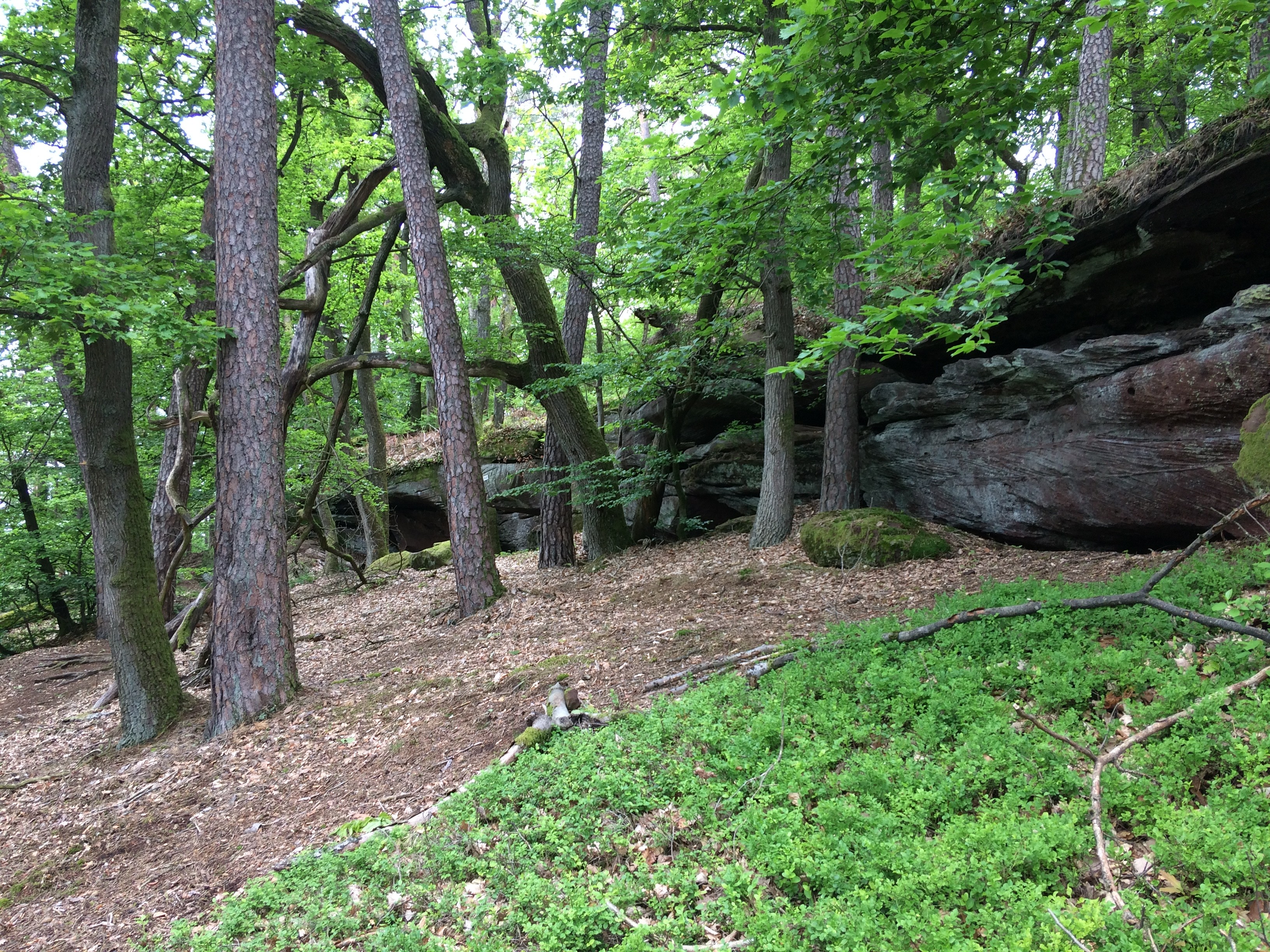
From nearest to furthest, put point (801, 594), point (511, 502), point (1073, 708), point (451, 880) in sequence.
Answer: point (451, 880), point (1073, 708), point (801, 594), point (511, 502)

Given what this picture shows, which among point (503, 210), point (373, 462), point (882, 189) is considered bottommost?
point (373, 462)

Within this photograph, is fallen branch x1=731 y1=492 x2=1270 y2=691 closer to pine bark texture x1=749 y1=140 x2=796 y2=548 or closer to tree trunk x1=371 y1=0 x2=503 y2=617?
tree trunk x1=371 y1=0 x2=503 y2=617

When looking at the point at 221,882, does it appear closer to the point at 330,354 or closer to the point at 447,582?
the point at 447,582

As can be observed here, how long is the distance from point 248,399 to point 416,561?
8826mm

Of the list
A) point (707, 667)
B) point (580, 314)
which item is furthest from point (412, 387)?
point (707, 667)

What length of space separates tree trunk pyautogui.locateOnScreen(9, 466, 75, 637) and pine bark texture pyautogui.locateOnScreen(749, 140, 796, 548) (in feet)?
46.6

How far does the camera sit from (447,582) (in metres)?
12.3

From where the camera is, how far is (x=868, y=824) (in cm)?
297

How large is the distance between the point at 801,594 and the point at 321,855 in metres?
4.98

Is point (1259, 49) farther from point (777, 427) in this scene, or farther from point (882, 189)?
point (777, 427)

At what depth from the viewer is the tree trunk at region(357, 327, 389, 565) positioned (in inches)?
632

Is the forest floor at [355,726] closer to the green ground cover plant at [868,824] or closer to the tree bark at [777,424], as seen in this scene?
the tree bark at [777,424]

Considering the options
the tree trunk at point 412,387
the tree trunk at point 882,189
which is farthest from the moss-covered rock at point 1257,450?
the tree trunk at point 412,387

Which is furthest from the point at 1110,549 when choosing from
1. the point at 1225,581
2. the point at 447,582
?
the point at 447,582
